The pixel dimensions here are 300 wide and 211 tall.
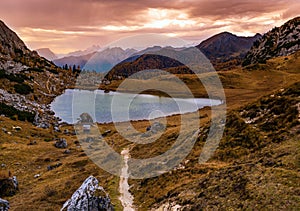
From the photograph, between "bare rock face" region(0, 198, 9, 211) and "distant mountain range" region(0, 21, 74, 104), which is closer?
"bare rock face" region(0, 198, 9, 211)

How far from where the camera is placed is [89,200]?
27.8m

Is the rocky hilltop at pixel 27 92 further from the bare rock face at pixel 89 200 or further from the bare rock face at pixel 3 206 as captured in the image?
the bare rock face at pixel 89 200

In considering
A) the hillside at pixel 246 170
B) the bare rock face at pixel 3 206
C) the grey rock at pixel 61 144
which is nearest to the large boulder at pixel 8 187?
the bare rock face at pixel 3 206

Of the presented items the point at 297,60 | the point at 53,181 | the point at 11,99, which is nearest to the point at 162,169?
the point at 53,181

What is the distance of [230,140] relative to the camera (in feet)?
117

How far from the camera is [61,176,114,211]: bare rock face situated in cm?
2736

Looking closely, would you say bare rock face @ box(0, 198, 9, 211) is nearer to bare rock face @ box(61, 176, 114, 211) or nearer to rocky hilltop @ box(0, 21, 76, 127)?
bare rock face @ box(61, 176, 114, 211)

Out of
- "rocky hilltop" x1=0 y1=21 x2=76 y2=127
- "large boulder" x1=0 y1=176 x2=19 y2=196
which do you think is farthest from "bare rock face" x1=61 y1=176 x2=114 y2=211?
"rocky hilltop" x1=0 y1=21 x2=76 y2=127

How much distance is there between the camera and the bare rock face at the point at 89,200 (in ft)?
89.8

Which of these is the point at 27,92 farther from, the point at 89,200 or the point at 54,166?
the point at 89,200

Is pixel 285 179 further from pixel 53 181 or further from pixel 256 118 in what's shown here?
pixel 53 181

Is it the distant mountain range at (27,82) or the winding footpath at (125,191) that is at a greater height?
the distant mountain range at (27,82)

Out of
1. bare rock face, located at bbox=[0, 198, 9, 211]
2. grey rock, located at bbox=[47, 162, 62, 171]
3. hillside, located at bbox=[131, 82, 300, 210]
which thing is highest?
hillside, located at bbox=[131, 82, 300, 210]

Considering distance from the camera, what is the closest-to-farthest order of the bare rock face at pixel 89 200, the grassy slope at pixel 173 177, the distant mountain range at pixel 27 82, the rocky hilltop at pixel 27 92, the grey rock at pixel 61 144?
1. the grassy slope at pixel 173 177
2. the bare rock face at pixel 89 200
3. the grey rock at pixel 61 144
4. the rocky hilltop at pixel 27 92
5. the distant mountain range at pixel 27 82
